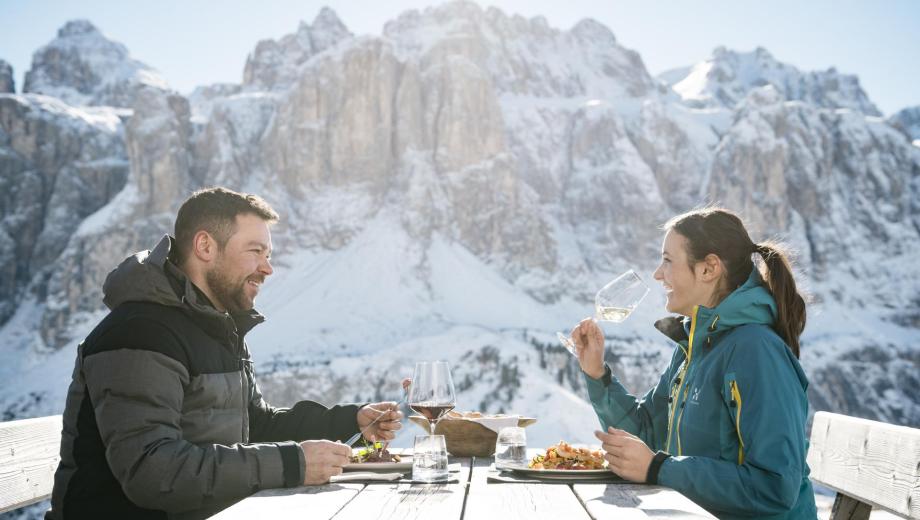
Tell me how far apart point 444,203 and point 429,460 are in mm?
73162

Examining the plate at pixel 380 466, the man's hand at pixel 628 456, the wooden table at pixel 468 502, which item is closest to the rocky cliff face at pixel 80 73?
the plate at pixel 380 466

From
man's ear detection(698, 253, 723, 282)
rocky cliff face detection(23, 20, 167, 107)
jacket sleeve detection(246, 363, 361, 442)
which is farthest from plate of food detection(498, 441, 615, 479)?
rocky cliff face detection(23, 20, 167, 107)

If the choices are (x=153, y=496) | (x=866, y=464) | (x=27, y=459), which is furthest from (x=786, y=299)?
(x=27, y=459)

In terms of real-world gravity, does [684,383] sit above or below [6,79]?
below

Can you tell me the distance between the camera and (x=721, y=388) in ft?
9.89

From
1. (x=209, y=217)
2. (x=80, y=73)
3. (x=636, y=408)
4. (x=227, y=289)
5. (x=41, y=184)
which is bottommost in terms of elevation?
(x=636, y=408)

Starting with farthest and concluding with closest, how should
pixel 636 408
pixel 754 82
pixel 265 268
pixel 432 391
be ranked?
pixel 754 82 < pixel 636 408 < pixel 265 268 < pixel 432 391

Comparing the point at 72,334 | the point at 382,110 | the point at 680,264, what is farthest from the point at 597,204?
the point at 680,264

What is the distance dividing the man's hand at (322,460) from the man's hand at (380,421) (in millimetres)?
801

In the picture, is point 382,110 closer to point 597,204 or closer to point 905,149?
point 597,204

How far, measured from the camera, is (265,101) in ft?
266

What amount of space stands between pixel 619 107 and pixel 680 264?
316 ft

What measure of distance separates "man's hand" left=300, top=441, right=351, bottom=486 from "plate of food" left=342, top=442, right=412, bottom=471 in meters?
0.24

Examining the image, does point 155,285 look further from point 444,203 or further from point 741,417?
point 444,203
